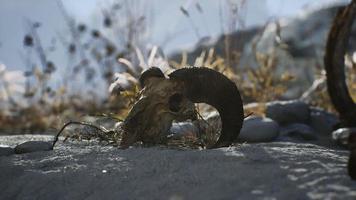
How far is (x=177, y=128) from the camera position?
326 centimetres

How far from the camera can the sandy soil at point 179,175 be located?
1517mm

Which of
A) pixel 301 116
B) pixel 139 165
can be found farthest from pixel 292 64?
pixel 139 165

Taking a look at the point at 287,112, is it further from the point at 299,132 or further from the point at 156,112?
the point at 156,112

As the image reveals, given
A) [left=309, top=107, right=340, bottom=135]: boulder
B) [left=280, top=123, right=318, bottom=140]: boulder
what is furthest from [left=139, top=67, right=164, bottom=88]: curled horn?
[left=309, top=107, right=340, bottom=135]: boulder

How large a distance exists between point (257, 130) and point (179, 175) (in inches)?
72.9

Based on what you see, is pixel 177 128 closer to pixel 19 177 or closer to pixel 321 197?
pixel 19 177

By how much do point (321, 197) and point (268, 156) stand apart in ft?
2.03

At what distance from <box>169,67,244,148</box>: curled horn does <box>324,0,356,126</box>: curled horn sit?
0.85 metres

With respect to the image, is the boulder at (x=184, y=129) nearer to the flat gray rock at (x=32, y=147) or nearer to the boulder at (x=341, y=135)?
the flat gray rock at (x=32, y=147)

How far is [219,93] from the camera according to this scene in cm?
258

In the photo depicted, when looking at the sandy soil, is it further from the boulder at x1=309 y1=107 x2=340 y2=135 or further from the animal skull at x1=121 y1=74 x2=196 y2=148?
the boulder at x1=309 y1=107 x2=340 y2=135

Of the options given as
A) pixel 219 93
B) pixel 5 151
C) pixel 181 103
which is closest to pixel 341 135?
pixel 219 93

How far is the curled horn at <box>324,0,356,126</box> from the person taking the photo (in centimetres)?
308

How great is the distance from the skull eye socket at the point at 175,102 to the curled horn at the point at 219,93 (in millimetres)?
46
